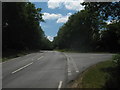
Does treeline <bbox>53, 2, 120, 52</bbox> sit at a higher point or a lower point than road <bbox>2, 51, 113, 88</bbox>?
higher

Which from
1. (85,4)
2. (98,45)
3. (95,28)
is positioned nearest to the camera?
(85,4)

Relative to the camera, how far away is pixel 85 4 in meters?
17.2

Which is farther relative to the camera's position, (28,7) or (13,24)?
(28,7)

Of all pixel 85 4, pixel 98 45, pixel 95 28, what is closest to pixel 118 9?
pixel 85 4

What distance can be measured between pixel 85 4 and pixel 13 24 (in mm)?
31619

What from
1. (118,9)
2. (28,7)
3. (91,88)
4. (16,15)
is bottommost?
(91,88)

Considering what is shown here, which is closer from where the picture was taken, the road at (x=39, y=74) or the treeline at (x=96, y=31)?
the road at (x=39, y=74)

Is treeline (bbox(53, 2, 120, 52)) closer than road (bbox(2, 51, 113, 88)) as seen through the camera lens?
No

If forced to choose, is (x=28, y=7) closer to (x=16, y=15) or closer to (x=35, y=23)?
(x=35, y=23)

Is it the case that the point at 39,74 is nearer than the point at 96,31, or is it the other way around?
the point at 39,74

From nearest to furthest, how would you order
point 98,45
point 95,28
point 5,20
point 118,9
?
point 118,9
point 5,20
point 98,45
point 95,28

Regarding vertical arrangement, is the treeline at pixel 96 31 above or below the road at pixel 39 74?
above

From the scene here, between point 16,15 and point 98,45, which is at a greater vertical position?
point 16,15

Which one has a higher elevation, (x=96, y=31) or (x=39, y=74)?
(x=96, y=31)
